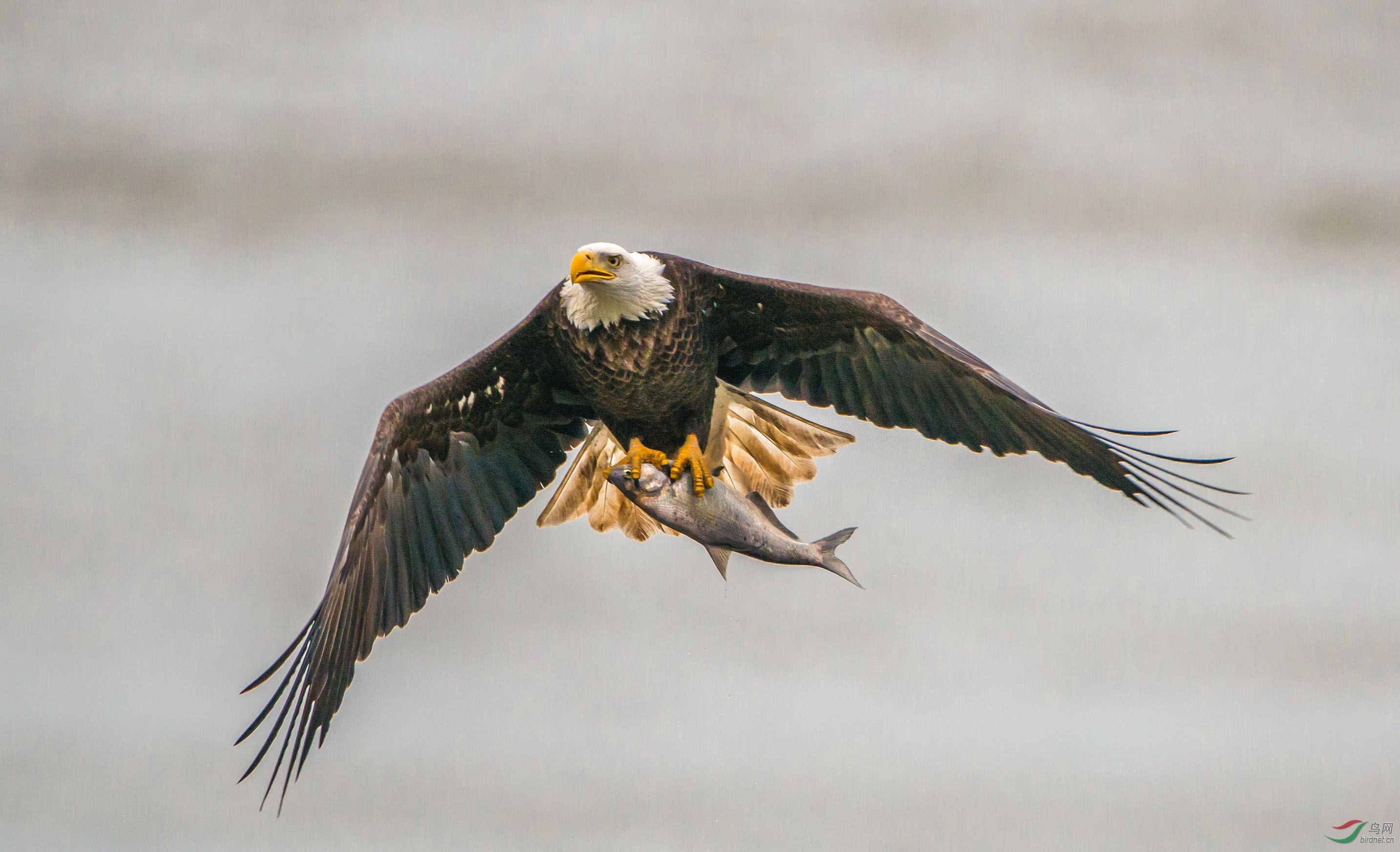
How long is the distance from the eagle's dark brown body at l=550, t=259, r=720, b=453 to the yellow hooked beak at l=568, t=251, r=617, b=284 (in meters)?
0.16

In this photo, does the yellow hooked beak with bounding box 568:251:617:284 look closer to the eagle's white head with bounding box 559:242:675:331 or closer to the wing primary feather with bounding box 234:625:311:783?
the eagle's white head with bounding box 559:242:675:331

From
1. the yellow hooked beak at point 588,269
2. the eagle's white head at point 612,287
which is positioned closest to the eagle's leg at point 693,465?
the eagle's white head at point 612,287

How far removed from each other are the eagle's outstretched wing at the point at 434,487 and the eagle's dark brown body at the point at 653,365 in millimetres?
216

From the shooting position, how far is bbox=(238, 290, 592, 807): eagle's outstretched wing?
4.12m

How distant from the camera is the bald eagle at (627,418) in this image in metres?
3.91

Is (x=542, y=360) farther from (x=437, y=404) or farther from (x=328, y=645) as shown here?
(x=328, y=645)

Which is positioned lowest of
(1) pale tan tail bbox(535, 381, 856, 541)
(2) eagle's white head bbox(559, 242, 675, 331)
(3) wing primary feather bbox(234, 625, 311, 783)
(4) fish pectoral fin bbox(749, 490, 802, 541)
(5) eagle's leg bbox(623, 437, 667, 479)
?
(3) wing primary feather bbox(234, 625, 311, 783)

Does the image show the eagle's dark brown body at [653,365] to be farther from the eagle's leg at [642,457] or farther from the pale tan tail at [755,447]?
the pale tan tail at [755,447]

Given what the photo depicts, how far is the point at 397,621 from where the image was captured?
14.0 feet

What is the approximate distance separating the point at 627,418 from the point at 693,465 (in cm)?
24

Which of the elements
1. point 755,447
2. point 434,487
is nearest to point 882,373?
point 755,447

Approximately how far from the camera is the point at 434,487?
4.50 metres

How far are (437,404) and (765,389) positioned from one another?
1028mm

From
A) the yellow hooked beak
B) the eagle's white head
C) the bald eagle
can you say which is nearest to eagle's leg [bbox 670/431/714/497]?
the bald eagle
